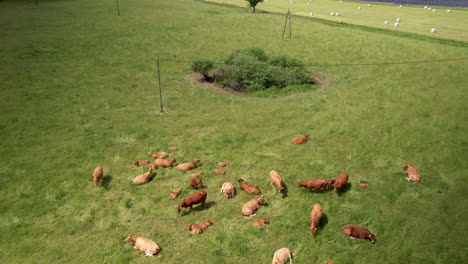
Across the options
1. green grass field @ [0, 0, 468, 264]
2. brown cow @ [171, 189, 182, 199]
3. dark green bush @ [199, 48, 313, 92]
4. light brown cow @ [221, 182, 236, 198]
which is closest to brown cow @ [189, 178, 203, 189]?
green grass field @ [0, 0, 468, 264]

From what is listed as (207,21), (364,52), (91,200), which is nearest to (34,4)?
(207,21)

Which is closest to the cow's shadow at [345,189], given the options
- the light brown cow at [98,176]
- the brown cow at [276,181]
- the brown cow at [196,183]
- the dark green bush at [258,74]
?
the brown cow at [276,181]

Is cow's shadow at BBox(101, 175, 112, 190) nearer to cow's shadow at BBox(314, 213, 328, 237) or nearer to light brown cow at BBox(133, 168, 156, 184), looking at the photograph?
light brown cow at BBox(133, 168, 156, 184)

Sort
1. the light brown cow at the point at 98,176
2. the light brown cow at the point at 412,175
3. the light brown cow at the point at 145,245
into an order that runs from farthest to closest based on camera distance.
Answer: the light brown cow at the point at 412,175 → the light brown cow at the point at 98,176 → the light brown cow at the point at 145,245

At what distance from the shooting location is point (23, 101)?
17.1 metres

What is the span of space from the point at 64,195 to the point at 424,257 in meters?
10.3

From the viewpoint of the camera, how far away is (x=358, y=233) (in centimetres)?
784

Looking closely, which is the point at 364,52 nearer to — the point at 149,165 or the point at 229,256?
the point at 149,165

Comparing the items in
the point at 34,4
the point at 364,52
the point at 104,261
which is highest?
the point at 34,4

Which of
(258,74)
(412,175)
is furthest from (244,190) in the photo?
(258,74)

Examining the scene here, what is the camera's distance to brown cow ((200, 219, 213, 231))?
8.23m

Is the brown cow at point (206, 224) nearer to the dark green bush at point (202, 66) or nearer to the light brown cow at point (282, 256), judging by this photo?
the light brown cow at point (282, 256)

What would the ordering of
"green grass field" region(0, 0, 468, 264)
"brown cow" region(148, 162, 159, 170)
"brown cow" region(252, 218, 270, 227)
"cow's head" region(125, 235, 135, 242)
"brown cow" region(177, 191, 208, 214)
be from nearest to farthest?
"cow's head" region(125, 235, 135, 242)
"green grass field" region(0, 0, 468, 264)
"brown cow" region(252, 218, 270, 227)
"brown cow" region(177, 191, 208, 214)
"brown cow" region(148, 162, 159, 170)

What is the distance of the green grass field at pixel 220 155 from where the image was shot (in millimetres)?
7867
